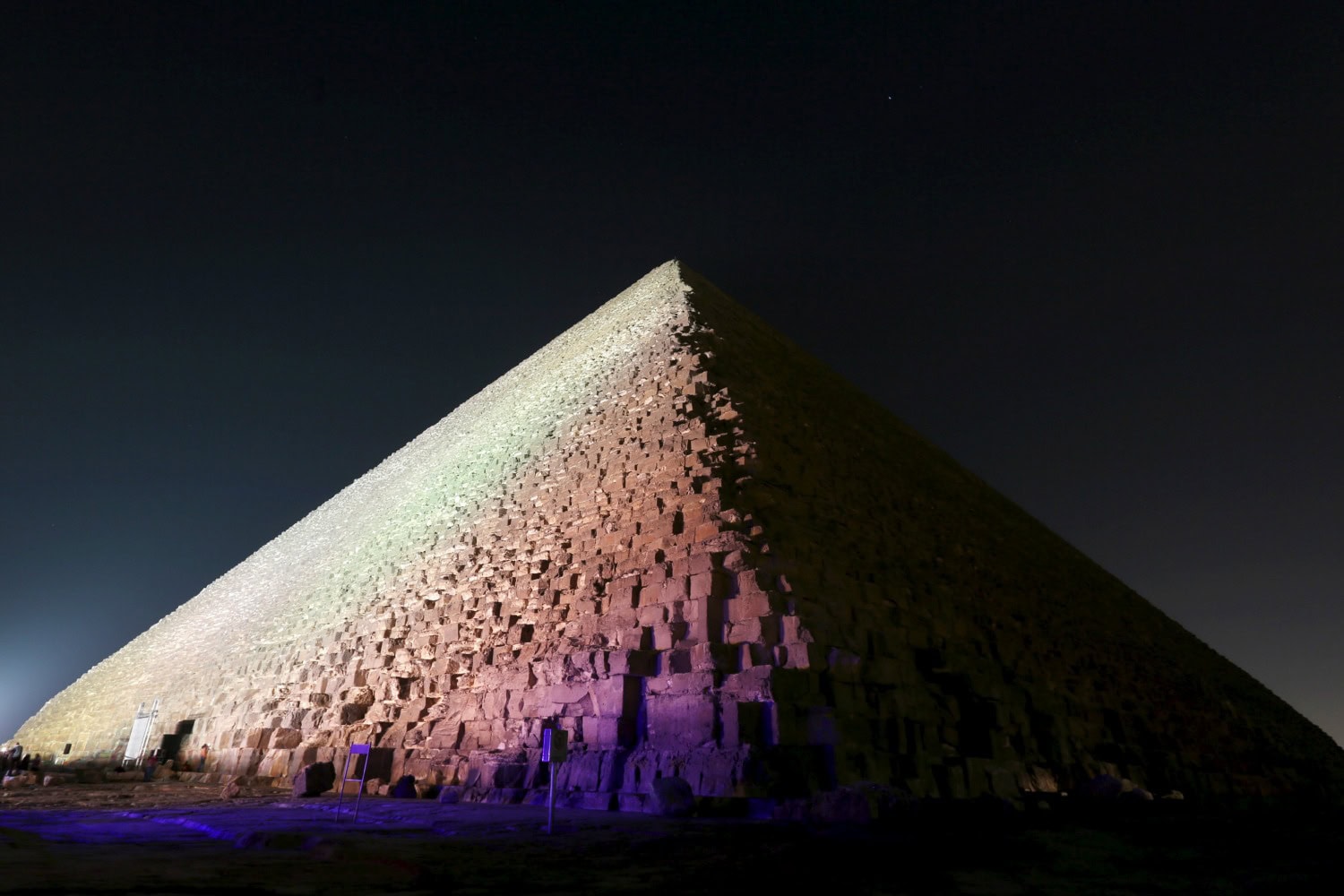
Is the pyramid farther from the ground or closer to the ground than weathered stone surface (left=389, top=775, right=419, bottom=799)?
farther from the ground

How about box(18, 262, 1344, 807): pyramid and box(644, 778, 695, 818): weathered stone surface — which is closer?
box(644, 778, 695, 818): weathered stone surface

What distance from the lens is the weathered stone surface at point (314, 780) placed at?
695cm

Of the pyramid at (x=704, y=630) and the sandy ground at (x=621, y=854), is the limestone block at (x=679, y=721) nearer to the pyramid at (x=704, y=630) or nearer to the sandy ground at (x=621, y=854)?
the pyramid at (x=704, y=630)

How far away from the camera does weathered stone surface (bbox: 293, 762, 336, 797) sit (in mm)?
6953

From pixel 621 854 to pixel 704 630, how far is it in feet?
8.32

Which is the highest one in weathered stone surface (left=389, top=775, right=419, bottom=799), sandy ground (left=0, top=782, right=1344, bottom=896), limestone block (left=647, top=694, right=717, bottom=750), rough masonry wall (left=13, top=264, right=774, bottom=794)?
rough masonry wall (left=13, top=264, right=774, bottom=794)

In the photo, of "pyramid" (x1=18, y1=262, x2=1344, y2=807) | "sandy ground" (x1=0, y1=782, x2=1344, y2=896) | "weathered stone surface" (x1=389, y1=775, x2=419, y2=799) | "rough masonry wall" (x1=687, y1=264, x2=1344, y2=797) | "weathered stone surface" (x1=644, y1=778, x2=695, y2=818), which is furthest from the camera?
"weathered stone surface" (x1=389, y1=775, x2=419, y2=799)

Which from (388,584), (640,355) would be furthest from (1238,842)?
(388,584)

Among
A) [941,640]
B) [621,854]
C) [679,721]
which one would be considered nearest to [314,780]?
[679,721]

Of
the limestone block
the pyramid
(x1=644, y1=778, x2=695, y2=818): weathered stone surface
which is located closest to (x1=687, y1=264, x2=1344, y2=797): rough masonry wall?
the pyramid

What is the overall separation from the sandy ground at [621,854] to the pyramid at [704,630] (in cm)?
79

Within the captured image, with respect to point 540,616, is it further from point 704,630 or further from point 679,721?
point 679,721

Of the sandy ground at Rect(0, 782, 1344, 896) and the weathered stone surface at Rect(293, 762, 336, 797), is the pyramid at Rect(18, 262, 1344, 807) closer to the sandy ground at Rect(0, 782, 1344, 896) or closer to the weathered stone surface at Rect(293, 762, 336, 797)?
the weathered stone surface at Rect(293, 762, 336, 797)

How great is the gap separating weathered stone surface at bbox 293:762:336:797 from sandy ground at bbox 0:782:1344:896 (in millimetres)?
1395
